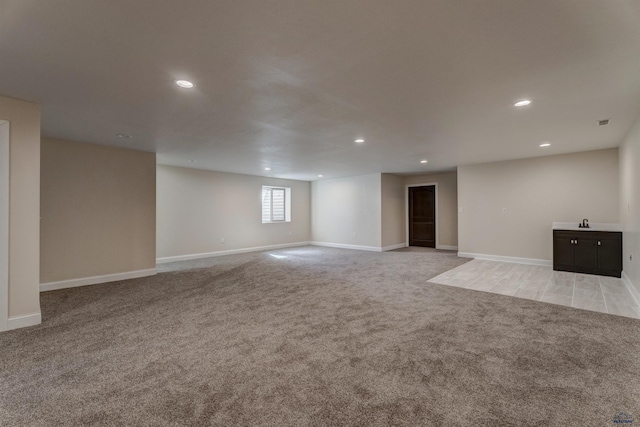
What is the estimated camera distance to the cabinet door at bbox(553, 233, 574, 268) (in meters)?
5.40

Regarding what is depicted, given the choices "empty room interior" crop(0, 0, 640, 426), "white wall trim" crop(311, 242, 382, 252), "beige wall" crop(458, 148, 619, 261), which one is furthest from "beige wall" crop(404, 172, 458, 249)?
"empty room interior" crop(0, 0, 640, 426)

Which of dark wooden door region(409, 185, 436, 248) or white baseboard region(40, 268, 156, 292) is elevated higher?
dark wooden door region(409, 185, 436, 248)

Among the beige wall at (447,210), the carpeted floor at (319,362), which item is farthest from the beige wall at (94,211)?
the beige wall at (447,210)

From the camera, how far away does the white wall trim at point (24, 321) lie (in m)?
2.96

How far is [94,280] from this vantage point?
4.83 metres

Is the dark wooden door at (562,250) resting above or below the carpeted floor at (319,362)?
above

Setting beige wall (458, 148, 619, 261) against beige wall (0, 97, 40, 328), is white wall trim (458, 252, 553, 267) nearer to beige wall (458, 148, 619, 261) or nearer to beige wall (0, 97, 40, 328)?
beige wall (458, 148, 619, 261)

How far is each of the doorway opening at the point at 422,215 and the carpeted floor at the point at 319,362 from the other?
5.45 meters

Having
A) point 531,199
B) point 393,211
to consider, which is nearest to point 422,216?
point 393,211

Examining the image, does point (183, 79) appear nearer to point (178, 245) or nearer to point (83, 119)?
point (83, 119)

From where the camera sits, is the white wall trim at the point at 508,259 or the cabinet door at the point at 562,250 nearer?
the cabinet door at the point at 562,250

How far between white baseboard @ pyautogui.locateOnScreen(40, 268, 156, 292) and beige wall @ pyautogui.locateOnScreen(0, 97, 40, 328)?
1679 mm

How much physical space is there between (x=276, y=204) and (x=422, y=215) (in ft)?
16.1

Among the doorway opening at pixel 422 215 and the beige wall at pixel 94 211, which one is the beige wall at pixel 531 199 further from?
the beige wall at pixel 94 211
